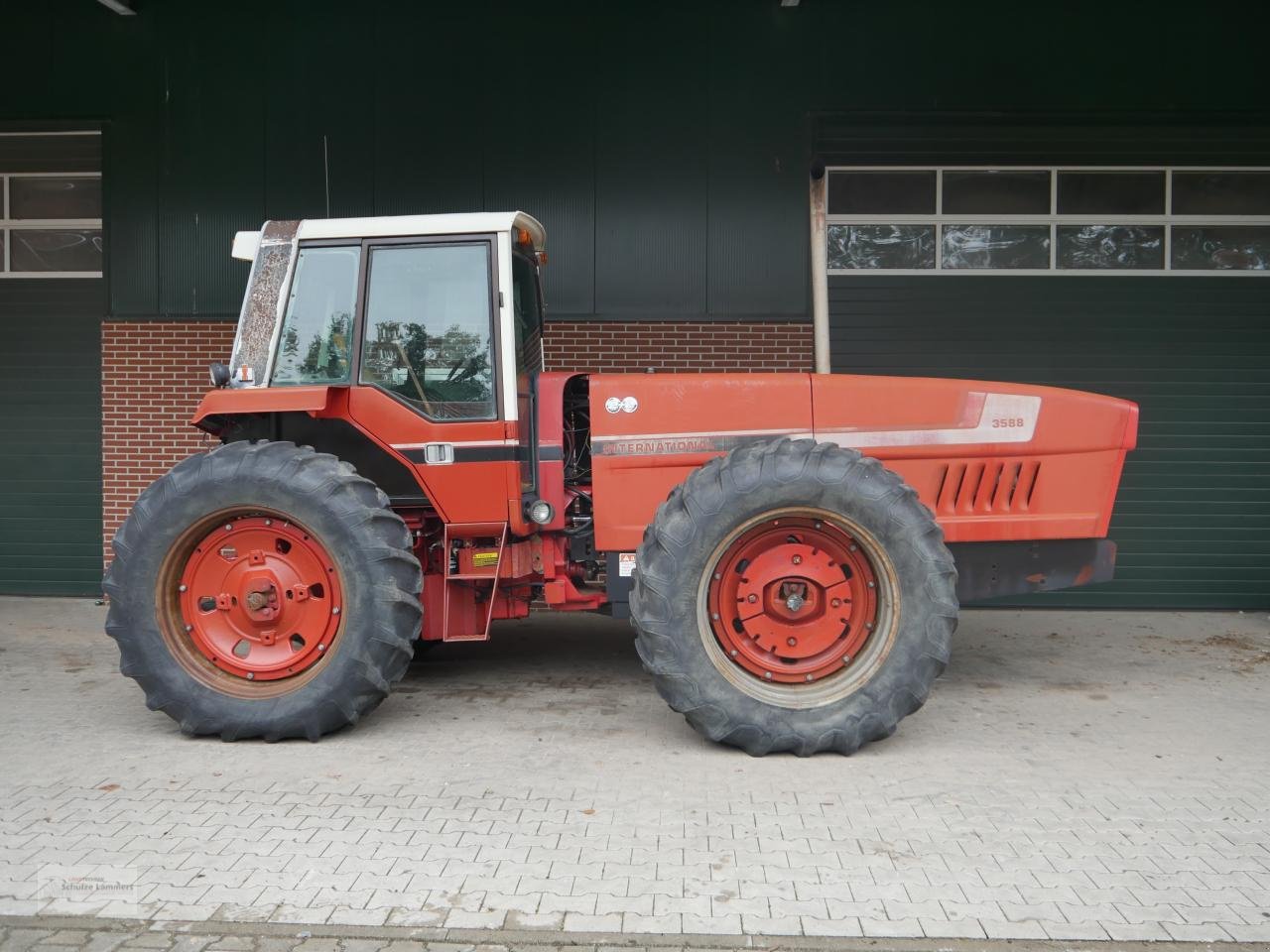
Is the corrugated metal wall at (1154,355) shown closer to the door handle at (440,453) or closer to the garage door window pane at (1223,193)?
the garage door window pane at (1223,193)

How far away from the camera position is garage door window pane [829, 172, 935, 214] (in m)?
9.43

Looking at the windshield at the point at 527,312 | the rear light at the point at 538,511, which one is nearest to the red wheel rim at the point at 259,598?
the rear light at the point at 538,511

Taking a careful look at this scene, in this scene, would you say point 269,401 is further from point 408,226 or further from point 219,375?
point 408,226

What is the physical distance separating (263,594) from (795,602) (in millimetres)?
2823

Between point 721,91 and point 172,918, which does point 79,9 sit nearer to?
point 721,91

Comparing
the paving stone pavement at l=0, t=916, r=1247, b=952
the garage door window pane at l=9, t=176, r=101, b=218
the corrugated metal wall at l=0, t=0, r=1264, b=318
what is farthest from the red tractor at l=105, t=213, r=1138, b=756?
the garage door window pane at l=9, t=176, r=101, b=218

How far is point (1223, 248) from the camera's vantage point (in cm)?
934

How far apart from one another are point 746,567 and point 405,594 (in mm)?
1797

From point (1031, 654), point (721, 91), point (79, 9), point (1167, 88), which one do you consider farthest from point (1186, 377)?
point (79, 9)

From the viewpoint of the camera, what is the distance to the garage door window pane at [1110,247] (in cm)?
936

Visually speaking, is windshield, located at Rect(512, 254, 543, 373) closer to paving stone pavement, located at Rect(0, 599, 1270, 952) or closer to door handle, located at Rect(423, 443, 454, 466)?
door handle, located at Rect(423, 443, 454, 466)

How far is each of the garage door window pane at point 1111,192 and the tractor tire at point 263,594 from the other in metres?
7.04

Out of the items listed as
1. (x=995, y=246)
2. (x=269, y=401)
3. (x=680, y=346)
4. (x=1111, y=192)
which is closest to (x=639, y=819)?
(x=269, y=401)

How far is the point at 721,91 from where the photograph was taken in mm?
9312
